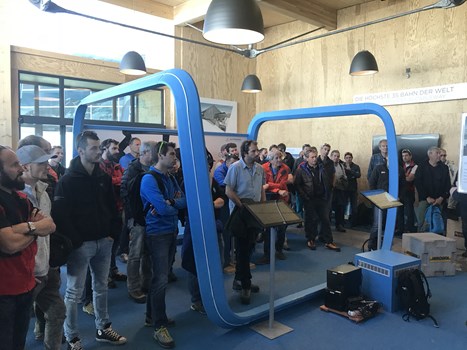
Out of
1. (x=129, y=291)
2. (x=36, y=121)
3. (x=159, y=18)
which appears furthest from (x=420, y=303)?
(x=159, y=18)

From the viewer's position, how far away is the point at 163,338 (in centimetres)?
286

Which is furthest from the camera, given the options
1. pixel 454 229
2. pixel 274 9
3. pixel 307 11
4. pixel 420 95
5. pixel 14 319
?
pixel 307 11

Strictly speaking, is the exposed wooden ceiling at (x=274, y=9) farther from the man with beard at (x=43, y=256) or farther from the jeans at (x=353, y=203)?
the man with beard at (x=43, y=256)

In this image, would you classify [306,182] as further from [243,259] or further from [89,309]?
[89,309]

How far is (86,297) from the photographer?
3.52 m

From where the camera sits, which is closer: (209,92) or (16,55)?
(16,55)

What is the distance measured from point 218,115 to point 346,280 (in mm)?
6526

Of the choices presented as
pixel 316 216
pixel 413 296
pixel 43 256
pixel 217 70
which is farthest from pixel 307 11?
pixel 43 256

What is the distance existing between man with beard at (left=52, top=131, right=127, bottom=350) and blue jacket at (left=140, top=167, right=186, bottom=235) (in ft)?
0.83

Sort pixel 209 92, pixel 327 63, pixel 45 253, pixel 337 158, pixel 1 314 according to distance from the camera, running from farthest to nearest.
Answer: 1. pixel 209 92
2. pixel 327 63
3. pixel 337 158
4. pixel 45 253
5. pixel 1 314

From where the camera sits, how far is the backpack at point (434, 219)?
561 cm

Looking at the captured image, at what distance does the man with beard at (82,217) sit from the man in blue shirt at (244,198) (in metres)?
1.21

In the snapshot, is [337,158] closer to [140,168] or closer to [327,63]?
[327,63]

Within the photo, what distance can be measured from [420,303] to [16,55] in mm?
7143
